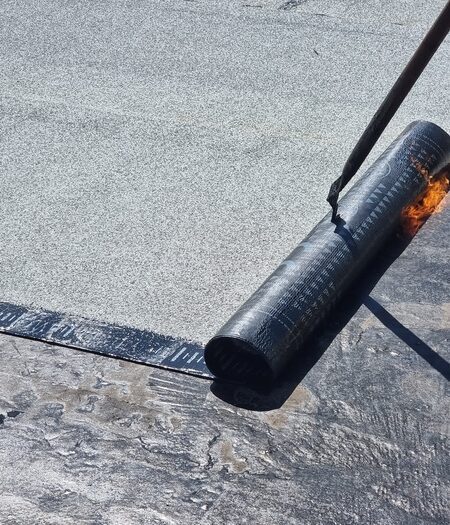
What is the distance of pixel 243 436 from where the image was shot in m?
3.39

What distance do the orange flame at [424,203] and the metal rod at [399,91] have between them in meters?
0.51

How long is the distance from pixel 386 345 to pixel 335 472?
74 cm

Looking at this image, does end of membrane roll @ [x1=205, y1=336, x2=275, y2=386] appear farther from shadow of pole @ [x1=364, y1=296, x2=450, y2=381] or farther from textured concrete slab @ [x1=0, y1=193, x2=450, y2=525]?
shadow of pole @ [x1=364, y1=296, x2=450, y2=381]

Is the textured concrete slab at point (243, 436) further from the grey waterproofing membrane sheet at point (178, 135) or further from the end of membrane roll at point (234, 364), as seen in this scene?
the grey waterproofing membrane sheet at point (178, 135)

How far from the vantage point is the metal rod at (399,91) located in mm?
3590

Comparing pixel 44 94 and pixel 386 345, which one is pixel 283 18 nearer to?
pixel 44 94

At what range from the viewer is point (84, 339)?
12.9 feet

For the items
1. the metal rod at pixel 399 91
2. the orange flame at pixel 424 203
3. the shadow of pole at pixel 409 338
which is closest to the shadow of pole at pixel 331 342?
the shadow of pole at pixel 409 338

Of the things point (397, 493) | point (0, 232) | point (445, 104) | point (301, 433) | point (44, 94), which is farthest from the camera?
point (44, 94)

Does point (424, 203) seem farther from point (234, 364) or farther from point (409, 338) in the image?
point (234, 364)

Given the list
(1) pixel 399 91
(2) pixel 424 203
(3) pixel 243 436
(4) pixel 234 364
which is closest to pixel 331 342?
(4) pixel 234 364

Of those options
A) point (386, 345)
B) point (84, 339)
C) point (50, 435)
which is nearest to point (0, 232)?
point (84, 339)

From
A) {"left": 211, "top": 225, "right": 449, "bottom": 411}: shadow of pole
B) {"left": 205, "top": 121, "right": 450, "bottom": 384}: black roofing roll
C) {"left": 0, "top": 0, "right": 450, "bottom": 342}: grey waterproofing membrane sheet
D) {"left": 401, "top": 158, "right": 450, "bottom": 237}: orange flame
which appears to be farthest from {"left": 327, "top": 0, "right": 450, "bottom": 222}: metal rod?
{"left": 0, "top": 0, "right": 450, "bottom": 342}: grey waterproofing membrane sheet

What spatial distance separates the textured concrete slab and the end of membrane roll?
0.19 ft
